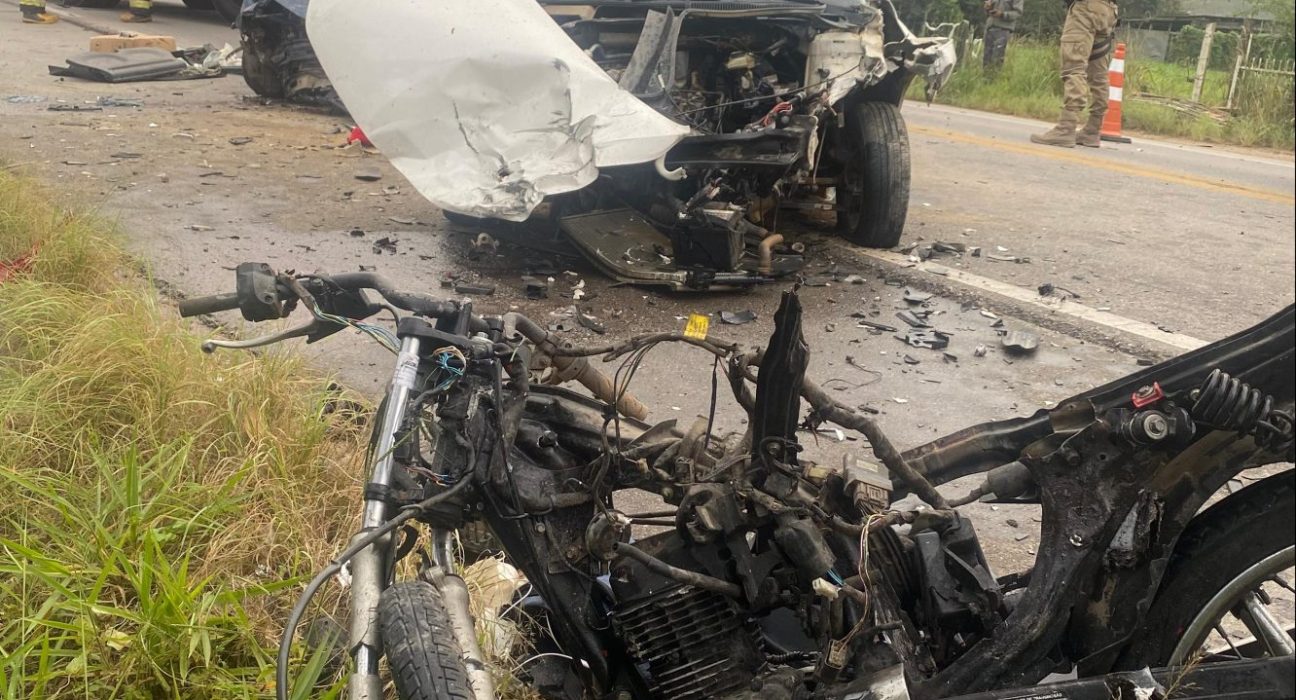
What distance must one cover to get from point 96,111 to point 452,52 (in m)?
6.14

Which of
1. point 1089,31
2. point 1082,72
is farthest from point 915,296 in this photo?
point 1089,31

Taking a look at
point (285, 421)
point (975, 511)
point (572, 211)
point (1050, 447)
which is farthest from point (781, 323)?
point (572, 211)

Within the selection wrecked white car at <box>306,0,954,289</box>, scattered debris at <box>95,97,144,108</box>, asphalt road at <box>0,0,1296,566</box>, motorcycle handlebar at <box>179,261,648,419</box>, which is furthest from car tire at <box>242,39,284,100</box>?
motorcycle handlebar at <box>179,261,648,419</box>

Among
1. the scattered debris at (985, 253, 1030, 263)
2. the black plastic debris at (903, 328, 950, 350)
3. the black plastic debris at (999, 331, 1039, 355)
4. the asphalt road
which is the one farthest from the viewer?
the scattered debris at (985, 253, 1030, 263)

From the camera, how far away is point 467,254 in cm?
562

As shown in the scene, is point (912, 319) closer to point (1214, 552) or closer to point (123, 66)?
point (1214, 552)

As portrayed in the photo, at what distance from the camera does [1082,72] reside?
4930 millimetres

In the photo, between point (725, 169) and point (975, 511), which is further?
point (725, 169)

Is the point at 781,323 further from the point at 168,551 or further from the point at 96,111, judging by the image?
the point at 96,111

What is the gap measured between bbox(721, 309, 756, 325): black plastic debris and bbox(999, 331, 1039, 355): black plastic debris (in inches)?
44.5

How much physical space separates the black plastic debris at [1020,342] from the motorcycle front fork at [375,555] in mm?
3297

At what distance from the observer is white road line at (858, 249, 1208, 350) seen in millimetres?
4520

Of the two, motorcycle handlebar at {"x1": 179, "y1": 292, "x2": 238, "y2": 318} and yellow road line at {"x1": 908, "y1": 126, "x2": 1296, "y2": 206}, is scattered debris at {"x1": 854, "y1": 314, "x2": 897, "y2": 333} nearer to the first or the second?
yellow road line at {"x1": 908, "y1": 126, "x2": 1296, "y2": 206}

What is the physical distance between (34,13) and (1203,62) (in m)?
16.7
